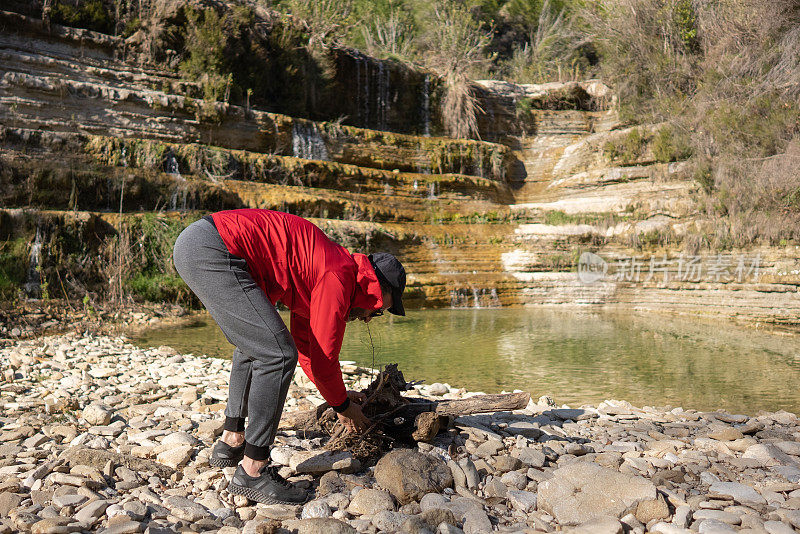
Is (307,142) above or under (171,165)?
above

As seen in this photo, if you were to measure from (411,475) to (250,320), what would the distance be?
1.05m

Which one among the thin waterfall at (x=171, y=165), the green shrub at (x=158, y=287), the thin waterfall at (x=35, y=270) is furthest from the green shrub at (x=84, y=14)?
the green shrub at (x=158, y=287)

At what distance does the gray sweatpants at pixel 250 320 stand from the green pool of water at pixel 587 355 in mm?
3151

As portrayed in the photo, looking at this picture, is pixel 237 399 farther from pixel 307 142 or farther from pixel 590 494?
pixel 307 142

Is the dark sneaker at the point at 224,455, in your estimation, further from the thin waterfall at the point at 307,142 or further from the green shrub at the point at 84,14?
the green shrub at the point at 84,14

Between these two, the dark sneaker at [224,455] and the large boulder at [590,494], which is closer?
the large boulder at [590,494]

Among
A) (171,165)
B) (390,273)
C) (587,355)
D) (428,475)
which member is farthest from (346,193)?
(428,475)

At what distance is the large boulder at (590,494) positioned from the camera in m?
2.37

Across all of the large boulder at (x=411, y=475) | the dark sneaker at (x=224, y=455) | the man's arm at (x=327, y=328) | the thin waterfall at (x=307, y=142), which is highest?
the thin waterfall at (x=307, y=142)

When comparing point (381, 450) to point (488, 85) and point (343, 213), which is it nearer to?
point (343, 213)

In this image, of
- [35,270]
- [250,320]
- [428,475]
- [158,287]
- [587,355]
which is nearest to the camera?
[250,320]

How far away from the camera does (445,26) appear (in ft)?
69.2

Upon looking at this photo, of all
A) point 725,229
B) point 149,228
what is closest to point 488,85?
point 725,229

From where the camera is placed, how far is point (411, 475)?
8.49 ft
